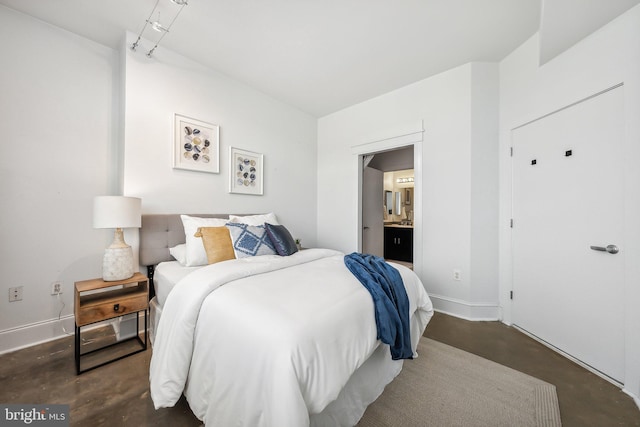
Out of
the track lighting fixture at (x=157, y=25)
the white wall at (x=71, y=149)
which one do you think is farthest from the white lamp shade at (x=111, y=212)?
the track lighting fixture at (x=157, y=25)

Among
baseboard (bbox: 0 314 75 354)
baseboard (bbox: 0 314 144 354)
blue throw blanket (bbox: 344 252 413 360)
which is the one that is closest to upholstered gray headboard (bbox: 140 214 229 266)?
baseboard (bbox: 0 314 144 354)

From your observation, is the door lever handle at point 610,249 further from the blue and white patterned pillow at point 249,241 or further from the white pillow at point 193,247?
the white pillow at point 193,247

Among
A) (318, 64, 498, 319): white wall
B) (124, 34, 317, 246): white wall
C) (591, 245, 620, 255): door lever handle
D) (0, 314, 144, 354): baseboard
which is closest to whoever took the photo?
(591, 245, 620, 255): door lever handle

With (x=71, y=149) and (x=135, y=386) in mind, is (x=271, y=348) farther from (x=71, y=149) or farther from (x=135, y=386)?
(x=71, y=149)

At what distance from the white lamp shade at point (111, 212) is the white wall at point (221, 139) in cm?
43

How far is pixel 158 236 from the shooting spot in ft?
7.71

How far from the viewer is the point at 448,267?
2801mm

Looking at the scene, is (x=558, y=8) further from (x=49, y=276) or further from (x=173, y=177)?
(x=49, y=276)

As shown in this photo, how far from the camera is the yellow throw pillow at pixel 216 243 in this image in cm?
208

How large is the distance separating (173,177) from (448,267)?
127 inches

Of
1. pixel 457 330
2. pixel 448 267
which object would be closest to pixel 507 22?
pixel 448 267

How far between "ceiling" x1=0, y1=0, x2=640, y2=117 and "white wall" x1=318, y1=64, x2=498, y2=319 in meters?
0.26

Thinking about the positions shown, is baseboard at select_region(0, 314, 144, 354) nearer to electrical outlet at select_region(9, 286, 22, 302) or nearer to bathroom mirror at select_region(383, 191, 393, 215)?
electrical outlet at select_region(9, 286, 22, 302)

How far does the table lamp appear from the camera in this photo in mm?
1826
